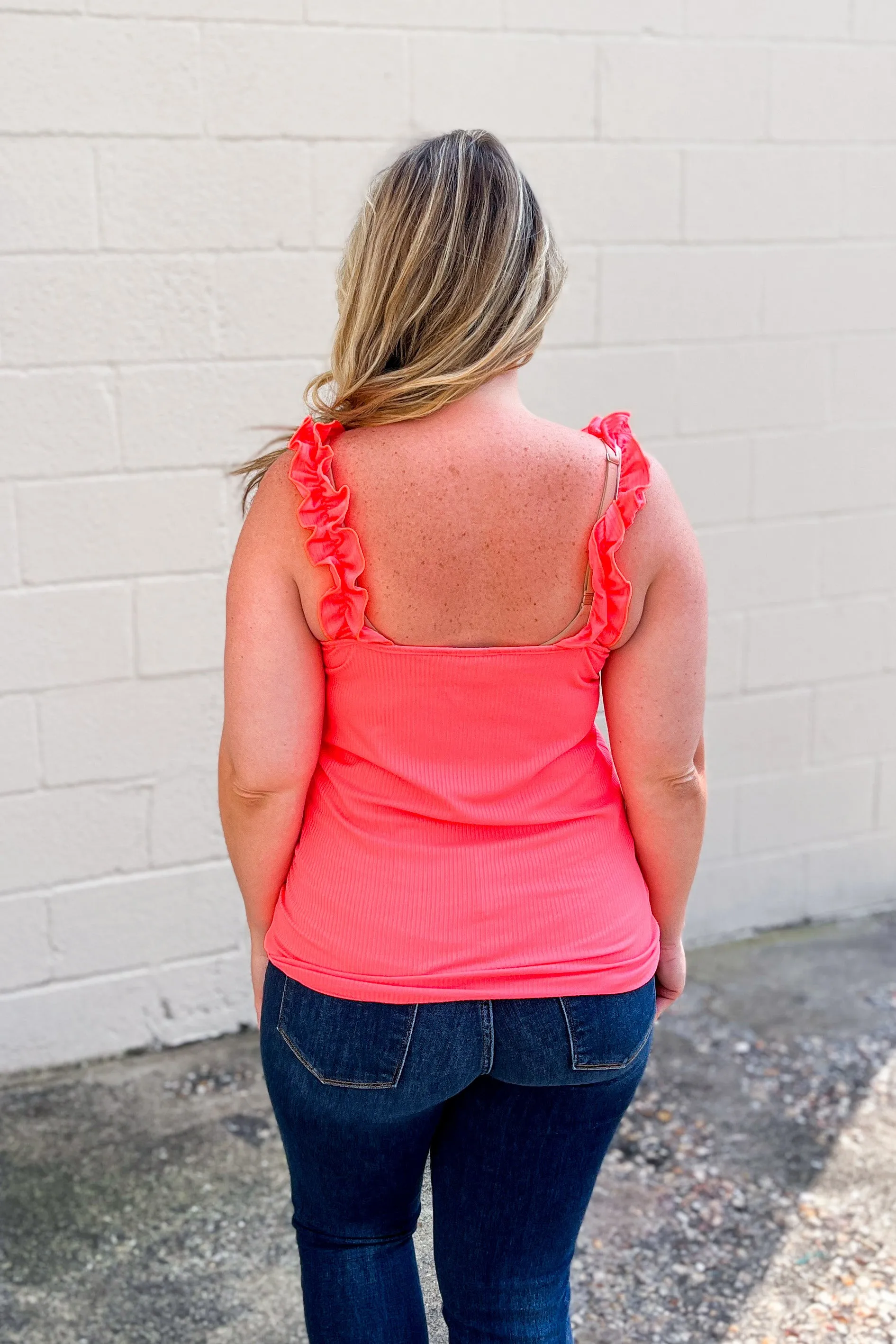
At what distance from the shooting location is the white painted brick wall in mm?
2553

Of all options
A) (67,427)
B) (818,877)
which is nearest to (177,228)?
(67,427)

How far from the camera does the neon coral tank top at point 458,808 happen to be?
4.28 feet

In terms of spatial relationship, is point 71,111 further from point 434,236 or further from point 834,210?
point 834,210

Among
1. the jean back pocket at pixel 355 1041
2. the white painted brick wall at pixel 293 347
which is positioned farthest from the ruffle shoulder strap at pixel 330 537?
the white painted brick wall at pixel 293 347

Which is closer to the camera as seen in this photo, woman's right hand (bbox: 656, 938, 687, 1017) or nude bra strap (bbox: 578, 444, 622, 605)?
nude bra strap (bbox: 578, 444, 622, 605)

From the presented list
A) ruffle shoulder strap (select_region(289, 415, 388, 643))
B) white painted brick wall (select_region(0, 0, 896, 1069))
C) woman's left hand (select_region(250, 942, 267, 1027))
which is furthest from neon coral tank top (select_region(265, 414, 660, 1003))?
white painted brick wall (select_region(0, 0, 896, 1069))

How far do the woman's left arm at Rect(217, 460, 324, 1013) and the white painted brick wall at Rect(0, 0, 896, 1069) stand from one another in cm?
135

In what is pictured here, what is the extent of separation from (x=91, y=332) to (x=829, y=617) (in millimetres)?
1940

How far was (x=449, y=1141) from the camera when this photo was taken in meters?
1.40

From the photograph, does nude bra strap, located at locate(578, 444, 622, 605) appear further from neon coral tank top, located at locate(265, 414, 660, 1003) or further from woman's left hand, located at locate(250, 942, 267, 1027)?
Result: woman's left hand, located at locate(250, 942, 267, 1027)

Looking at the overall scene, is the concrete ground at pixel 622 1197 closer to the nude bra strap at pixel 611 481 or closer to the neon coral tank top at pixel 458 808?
the neon coral tank top at pixel 458 808

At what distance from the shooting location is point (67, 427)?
8.52 ft

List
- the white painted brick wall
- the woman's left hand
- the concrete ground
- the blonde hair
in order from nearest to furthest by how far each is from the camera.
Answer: the blonde hair, the woman's left hand, the concrete ground, the white painted brick wall

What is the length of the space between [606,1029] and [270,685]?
492 millimetres
